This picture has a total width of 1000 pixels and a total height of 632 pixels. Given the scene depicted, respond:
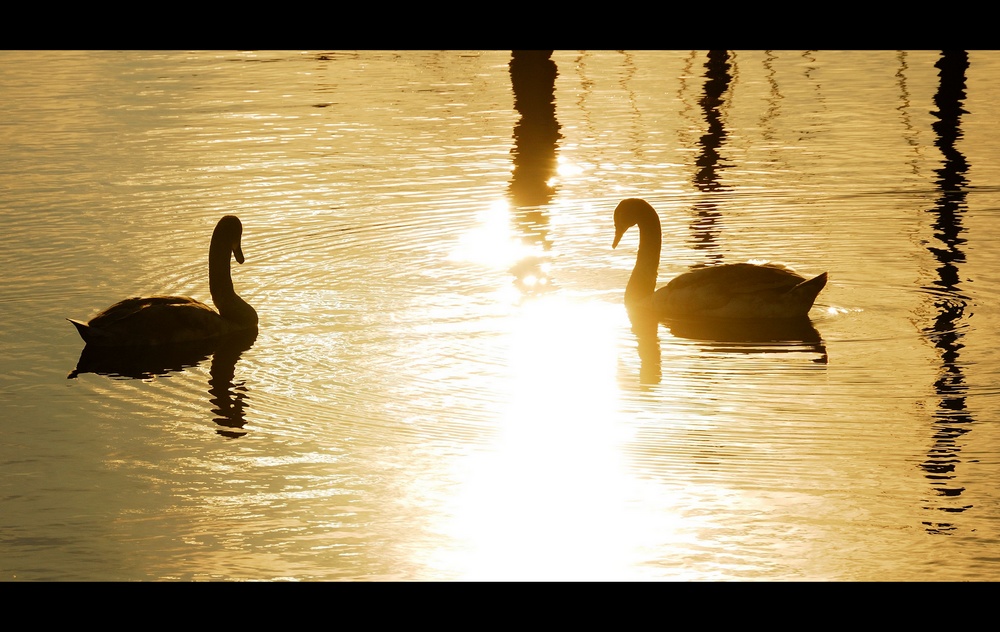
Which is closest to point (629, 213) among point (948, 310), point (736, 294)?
point (736, 294)

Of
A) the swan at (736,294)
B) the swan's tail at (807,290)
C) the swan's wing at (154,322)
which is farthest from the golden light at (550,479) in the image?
the swan's wing at (154,322)

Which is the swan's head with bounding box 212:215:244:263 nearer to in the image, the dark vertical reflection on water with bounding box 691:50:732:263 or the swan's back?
the swan's back

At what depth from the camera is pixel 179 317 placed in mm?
11648

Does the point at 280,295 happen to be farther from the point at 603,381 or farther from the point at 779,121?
the point at 779,121

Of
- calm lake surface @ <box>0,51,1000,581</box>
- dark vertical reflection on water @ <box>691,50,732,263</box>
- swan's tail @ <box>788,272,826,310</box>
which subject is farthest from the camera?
dark vertical reflection on water @ <box>691,50,732,263</box>

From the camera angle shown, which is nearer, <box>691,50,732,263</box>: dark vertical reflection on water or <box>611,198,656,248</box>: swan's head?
<box>611,198,656,248</box>: swan's head

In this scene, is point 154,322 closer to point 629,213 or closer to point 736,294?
point 629,213

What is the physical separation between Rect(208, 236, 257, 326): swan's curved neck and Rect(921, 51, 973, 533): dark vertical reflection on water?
5604 millimetres

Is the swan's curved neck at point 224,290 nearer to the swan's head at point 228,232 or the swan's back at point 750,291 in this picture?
the swan's head at point 228,232

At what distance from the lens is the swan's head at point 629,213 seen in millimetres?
13062

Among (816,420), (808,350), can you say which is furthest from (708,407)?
A: (808,350)

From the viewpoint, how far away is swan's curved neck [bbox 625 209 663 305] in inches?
496

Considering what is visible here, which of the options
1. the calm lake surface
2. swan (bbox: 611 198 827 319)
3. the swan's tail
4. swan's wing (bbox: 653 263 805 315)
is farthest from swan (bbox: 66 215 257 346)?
the swan's tail

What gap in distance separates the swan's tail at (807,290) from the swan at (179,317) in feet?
15.0
